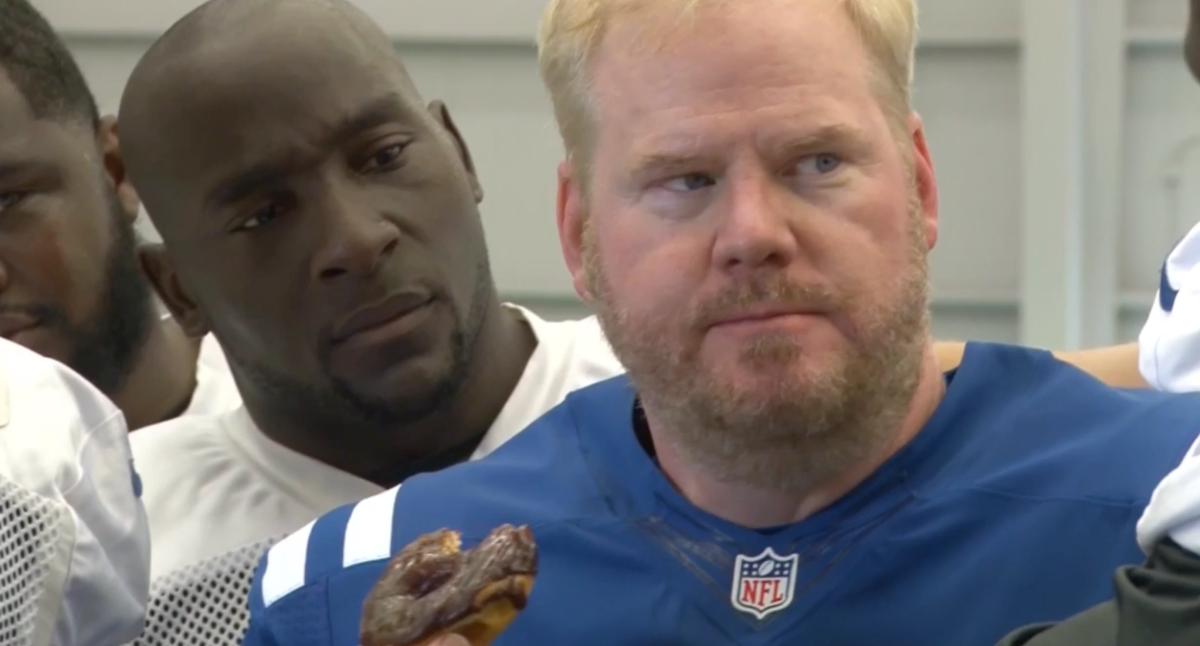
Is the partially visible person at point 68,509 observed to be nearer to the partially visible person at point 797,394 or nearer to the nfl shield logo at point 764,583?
the partially visible person at point 797,394

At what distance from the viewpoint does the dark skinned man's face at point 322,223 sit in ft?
4.68

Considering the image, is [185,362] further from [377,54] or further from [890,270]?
[890,270]

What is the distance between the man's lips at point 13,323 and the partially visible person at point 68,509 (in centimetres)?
31

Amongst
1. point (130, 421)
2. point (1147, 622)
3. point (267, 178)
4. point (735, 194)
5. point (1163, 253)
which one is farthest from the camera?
point (1163, 253)

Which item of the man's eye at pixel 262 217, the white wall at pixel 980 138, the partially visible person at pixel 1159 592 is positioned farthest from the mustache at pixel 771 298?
the white wall at pixel 980 138

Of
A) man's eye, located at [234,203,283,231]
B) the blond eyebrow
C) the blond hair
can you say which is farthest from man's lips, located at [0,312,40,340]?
the blond eyebrow

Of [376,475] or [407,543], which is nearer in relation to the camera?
[407,543]

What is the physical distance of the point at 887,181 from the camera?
108cm

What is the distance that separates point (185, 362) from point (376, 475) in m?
0.38

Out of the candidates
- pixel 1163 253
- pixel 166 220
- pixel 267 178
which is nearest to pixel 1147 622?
pixel 267 178

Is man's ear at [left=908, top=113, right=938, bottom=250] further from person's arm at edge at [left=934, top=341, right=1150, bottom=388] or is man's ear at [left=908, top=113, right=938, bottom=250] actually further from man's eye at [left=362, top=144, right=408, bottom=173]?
man's eye at [left=362, top=144, right=408, bottom=173]

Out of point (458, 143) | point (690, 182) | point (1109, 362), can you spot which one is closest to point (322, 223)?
point (458, 143)


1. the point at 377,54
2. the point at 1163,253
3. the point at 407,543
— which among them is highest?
the point at 377,54

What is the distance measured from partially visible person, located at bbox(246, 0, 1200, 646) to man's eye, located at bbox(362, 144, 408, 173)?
0.33m
